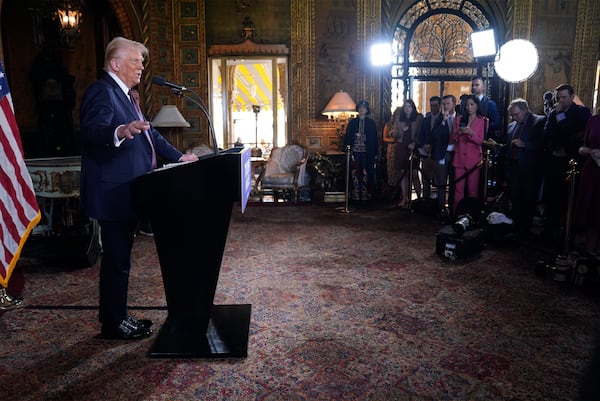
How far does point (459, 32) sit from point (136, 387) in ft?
31.4

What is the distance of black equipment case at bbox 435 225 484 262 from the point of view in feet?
16.2

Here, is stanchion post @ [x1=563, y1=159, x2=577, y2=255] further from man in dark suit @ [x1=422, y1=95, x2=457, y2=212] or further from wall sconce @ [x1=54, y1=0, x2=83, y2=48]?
wall sconce @ [x1=54, y1=0, x2=83, y2=48]

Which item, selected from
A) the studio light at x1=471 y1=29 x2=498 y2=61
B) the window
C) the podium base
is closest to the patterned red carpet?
the podium base

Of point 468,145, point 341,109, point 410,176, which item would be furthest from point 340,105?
point 468,145

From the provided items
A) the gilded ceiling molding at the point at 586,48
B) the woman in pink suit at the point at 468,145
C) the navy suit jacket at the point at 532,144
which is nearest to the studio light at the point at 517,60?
the gilded ceiling molding at the point at 586,48

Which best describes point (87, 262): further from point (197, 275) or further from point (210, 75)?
point (210, 75)

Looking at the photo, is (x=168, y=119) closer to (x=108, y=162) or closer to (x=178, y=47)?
(x=178, y=47)

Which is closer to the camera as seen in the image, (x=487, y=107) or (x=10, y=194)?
(x=10, y=194)

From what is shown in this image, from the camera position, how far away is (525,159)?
591 centimetres

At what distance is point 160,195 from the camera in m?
2.82

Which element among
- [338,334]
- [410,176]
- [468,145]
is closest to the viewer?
[338,334]

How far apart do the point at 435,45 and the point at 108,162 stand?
8653mm

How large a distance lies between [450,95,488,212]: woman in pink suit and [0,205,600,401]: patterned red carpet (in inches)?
49.7

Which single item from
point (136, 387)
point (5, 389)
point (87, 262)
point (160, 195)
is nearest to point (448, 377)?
point (136, 387)
